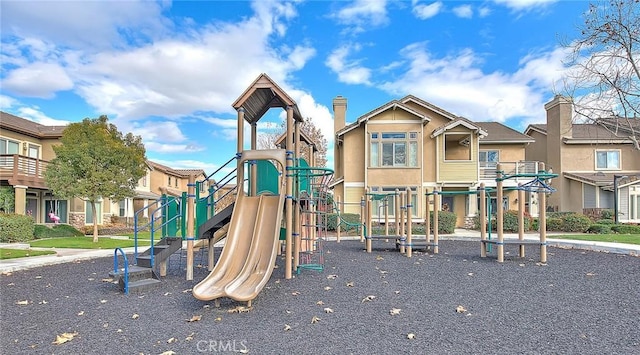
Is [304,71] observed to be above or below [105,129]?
above

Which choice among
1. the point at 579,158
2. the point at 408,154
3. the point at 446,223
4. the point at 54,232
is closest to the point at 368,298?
the point at 446,223

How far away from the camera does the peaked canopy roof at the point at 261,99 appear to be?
9258 mm

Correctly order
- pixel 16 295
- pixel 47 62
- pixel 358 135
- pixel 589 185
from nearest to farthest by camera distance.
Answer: pixel 16 295
pixel 47 62
pixel 358 135
pixel 589 185

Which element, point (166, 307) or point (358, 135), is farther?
point (358, 135)

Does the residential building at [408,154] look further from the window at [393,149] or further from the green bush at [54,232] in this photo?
the green bush at [54,232]

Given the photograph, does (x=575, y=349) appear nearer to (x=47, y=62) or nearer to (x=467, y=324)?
(x=467, y=324)

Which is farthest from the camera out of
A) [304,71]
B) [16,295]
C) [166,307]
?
A: [304,71]

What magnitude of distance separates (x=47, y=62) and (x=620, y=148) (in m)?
34.7

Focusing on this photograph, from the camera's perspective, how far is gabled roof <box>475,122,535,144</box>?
2647 cm

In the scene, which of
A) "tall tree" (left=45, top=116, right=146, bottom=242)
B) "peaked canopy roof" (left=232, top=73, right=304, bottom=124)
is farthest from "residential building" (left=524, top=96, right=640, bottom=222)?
"tall tree" (left=45, top=116, right=146, bottom=242)

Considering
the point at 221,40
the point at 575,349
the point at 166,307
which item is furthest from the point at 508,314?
the point at 221,40

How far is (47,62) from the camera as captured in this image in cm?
1316

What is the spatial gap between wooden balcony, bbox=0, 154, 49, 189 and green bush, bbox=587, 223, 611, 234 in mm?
30766

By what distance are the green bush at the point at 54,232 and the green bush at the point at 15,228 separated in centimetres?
97
